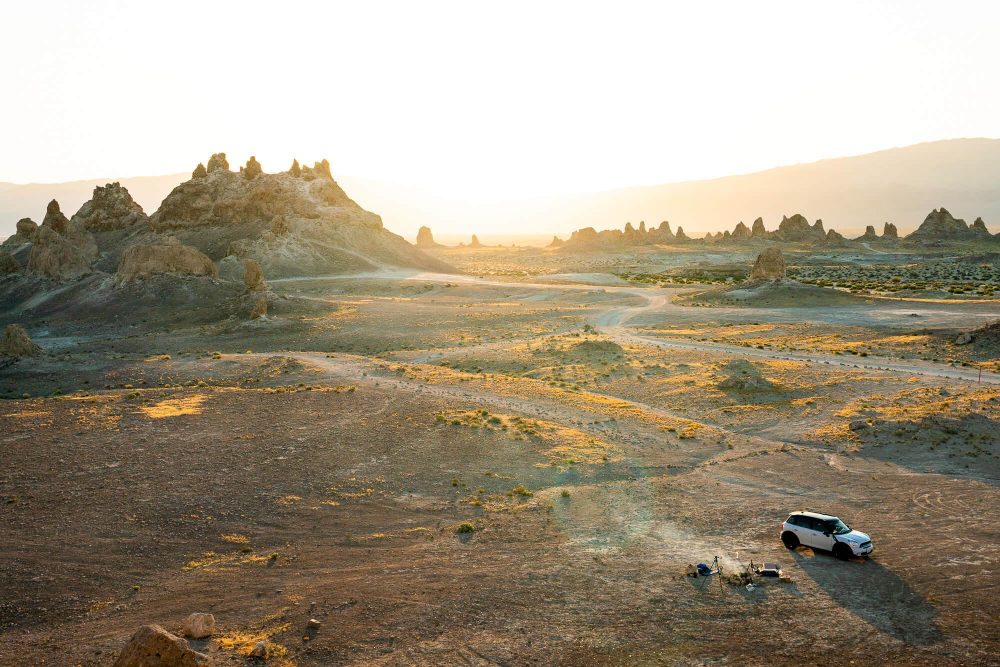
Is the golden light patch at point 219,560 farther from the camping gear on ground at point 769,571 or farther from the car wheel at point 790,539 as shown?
the car wheel at point 790,539

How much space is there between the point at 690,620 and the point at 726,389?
29548mm

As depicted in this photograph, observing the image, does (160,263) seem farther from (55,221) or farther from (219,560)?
(219,560)

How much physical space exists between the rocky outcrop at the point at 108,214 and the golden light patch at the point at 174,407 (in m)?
114

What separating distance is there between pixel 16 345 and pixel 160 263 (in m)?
38.0

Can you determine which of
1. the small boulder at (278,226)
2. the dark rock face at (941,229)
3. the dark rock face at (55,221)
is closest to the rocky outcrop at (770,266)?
the small boulder at (278,226)

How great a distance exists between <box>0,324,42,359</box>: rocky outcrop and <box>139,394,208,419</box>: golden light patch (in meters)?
23.6

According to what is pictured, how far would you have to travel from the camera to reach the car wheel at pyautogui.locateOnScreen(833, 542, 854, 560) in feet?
76.6

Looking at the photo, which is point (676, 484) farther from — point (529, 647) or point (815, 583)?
point (529, 647)

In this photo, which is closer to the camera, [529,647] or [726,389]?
[529,647]

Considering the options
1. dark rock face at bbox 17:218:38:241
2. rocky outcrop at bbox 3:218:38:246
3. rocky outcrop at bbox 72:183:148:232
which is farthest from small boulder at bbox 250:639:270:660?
rocky outcrop at bbox 72:183:148:232

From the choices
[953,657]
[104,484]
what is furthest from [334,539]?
[953,657]

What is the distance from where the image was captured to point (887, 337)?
64125 millimetres

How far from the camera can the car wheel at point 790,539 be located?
80.1 ft

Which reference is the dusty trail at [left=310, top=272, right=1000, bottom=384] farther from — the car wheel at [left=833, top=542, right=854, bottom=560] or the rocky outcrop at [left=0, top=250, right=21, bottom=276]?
the rocky outcrop at [left=0, top=250, right=21, bottom=276]
